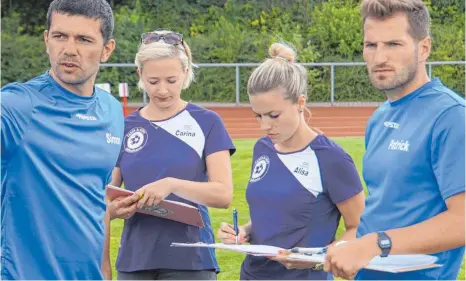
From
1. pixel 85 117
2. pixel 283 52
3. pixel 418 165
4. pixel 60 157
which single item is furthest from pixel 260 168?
pixel 418 165

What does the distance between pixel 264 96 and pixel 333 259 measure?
4.09 feet

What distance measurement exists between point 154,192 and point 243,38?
22354mm

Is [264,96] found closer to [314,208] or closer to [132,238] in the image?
[314,208]

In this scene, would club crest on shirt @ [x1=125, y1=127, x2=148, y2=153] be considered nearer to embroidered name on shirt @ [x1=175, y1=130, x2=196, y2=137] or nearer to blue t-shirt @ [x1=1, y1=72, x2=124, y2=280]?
embroidered name on shirt @ [x1=175, y1=130, x2=196, y2=137]

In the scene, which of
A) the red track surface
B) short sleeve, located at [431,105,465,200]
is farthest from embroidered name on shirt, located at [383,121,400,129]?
the red track surface

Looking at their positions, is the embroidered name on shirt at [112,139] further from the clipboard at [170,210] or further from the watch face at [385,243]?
the watch face at [385,243]

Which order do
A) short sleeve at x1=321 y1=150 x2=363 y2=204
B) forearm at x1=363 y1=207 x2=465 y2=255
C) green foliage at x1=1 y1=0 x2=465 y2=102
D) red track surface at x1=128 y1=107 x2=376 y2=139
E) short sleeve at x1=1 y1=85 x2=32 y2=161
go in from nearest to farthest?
forearm at x1=363 y1=207 x2=465 y2=255, short sleeve at x1=1 y1=85 x2=32 y2=161, short sleeve at x1=321 y1=150 x2=363 y2=204, red track surface at x1=128 y1=107 x2=376 y2=139, green foliage at x1=1 y1=0 x2=465 y2=102

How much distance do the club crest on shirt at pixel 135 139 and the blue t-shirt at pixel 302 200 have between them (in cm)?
65

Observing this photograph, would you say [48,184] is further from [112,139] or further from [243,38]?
[243,38]

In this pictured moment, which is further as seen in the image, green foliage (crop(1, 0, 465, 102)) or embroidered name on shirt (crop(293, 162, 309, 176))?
green foliage (crop(1, 0, 465, 102))

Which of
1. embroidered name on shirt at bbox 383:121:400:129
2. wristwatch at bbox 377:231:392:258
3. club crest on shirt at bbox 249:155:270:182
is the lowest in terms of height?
club crest on shirt at bbox 249:155:270:182

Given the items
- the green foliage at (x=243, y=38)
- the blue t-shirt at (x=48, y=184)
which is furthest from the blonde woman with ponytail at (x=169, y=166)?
the green foliage at (x=243, y=38)

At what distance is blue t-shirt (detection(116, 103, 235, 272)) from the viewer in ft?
14.3

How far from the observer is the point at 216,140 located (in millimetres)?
4438
